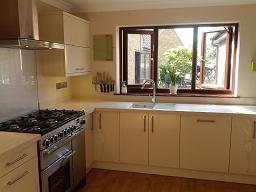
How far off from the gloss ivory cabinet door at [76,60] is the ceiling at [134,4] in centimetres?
60

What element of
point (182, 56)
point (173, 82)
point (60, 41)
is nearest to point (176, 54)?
point (182, 56)

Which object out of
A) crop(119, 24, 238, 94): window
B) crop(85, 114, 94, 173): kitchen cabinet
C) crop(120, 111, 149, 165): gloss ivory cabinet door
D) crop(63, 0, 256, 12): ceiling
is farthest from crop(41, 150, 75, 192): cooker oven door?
crop(63, 0, 256, 12): ceiling

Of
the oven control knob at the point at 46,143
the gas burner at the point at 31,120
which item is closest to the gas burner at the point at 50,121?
the gas burner at the point at 31,120

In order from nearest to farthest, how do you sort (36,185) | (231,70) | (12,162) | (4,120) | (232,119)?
(12,162)
(36,185)
(4,120)
(232,119)
(231,70)

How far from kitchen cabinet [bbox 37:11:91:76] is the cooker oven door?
108 cm

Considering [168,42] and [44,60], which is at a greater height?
[168,42]

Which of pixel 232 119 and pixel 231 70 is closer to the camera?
pixel 232 119

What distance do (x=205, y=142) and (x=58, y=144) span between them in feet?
5.39

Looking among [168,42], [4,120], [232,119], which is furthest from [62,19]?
[232,119]

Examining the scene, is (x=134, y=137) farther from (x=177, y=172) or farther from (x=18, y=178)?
(x=18, y=178)

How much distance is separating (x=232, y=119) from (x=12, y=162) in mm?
2206

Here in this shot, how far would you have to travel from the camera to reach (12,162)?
1.60 meters

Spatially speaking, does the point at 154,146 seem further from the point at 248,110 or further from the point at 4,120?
the point at 4,120

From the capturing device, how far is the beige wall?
3.07 meters
